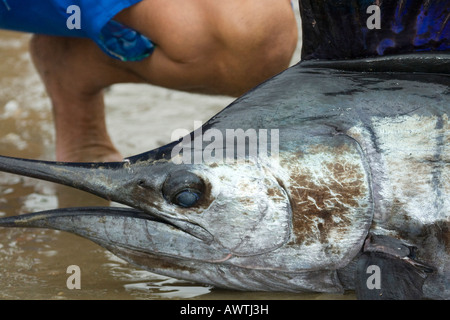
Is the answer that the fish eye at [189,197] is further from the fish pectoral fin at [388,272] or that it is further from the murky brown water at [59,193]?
the fish pectoral fin at [388,272]

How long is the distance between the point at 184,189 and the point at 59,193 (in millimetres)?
1294

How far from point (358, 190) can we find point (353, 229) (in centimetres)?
10

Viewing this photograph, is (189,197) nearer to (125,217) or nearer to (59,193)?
(125,217)

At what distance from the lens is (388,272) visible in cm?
202

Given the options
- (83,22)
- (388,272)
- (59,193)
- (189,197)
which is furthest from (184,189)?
(59,193)

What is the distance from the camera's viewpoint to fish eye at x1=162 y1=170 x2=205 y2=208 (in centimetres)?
209

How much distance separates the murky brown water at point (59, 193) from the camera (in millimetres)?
2275

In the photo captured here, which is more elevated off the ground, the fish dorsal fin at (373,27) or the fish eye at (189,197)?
the fish dorsal fin at (373,27)

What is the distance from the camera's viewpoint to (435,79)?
2.23m

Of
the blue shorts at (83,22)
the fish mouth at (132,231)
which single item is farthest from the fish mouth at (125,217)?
the blue shorts at (83,22)

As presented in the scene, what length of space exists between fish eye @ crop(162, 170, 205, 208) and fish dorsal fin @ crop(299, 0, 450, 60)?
606 mm

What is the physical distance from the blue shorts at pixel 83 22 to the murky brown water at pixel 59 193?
0.63m

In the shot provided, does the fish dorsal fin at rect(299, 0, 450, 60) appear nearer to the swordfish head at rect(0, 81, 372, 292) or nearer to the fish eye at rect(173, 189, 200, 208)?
the swordfish head at rect(0, 81, 372, 292)

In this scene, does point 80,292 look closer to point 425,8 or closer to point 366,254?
point 366,254
